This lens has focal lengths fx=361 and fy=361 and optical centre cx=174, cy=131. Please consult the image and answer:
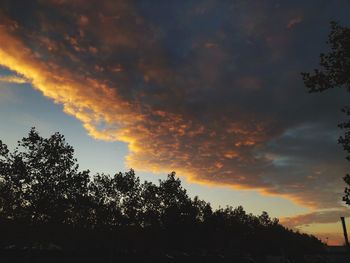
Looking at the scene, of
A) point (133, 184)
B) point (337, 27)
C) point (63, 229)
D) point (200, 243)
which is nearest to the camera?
point (337, 27)

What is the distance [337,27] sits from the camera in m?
19.8

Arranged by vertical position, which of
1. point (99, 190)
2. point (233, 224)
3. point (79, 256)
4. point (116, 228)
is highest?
point (233, 224)

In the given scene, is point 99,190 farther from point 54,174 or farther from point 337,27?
point 337,27

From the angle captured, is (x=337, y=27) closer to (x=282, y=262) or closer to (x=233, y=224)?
(x=282, y=262)

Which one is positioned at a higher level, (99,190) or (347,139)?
(99,190)

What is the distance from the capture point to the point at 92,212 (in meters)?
78.1

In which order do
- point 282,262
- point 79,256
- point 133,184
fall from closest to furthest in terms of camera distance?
1. point 79,256
2. point 282,262
3. point 133,184

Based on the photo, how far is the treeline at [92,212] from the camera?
53594 millimetres

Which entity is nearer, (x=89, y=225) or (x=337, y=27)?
(x=337, y=27)

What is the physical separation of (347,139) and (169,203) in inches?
3047

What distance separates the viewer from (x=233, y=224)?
135250mm

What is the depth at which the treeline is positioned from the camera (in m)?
53.6

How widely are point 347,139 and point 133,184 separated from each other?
65.7 m

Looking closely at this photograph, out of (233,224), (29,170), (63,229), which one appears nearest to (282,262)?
(63,229)
